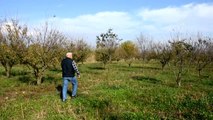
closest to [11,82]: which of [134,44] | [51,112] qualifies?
[51,112]

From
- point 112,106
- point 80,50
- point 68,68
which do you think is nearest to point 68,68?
point 68,68

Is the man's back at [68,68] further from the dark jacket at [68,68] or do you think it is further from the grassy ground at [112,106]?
the grassy ground at [112,106]

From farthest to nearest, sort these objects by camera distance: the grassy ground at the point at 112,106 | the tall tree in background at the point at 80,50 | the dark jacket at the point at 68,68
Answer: the tall tree in background at the point at 80,50 < the dark jacket at the point at 68,68 < the grassy ground at the point at 112,106

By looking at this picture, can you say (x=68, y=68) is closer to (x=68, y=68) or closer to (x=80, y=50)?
(x=68, y=68)

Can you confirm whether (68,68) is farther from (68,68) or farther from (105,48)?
(105,48)

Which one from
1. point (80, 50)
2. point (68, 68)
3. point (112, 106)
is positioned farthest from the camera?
point (80, 50)

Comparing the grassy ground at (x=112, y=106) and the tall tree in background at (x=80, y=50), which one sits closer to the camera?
the grassy ground at (x=112, y=106)

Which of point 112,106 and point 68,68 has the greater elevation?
point 68,68

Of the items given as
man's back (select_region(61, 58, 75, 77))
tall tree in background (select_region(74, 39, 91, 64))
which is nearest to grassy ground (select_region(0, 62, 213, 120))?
man's back (select_region(61, 58, 75, 77))

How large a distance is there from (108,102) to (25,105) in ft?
12.3

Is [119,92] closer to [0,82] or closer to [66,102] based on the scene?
[66,102]

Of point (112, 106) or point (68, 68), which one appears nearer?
point (112, 106)

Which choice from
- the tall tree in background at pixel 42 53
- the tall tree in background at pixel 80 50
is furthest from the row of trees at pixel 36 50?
the tall tree in background at pixel 80 50

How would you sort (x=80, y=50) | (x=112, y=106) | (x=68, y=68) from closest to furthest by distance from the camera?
(x=112, y=106)
(x=68, y=68)
(x=80, y=50)
